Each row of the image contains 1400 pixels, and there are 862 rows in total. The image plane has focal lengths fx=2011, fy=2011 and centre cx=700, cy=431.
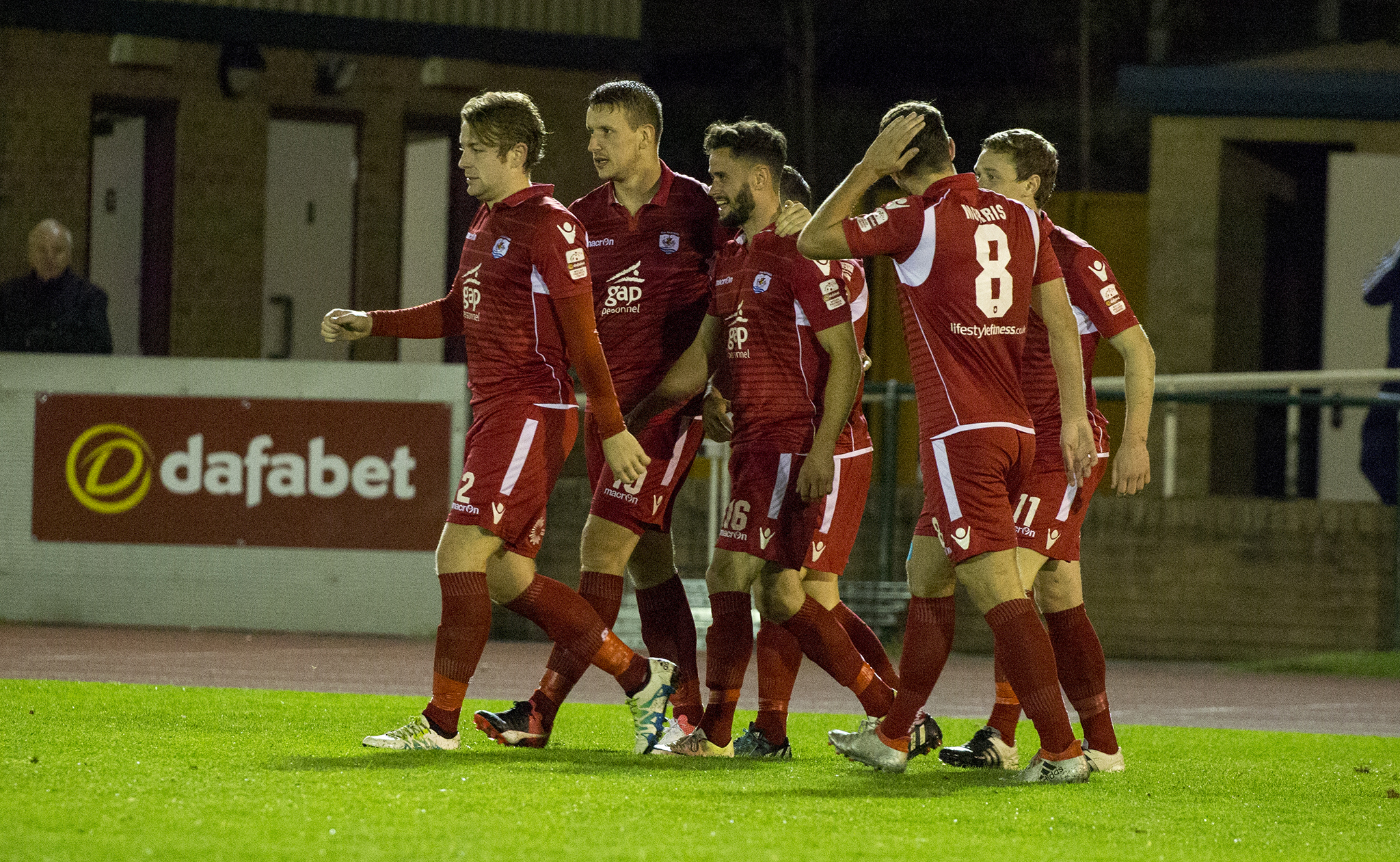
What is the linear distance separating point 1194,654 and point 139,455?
687 cm

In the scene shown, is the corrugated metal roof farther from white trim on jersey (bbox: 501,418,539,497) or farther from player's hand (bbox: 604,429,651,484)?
player's hand (bbox: 604,429,651,484)

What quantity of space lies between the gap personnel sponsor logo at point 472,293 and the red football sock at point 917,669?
1.77 m

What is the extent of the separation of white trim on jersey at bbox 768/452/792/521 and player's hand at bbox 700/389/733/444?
0.31 m

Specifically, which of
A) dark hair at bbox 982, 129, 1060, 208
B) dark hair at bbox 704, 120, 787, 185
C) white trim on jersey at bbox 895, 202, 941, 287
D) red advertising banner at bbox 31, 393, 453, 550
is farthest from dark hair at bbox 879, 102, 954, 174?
red advertising banner at bbox 31, 393, 453, 550

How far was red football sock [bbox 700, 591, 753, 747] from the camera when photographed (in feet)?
22.9

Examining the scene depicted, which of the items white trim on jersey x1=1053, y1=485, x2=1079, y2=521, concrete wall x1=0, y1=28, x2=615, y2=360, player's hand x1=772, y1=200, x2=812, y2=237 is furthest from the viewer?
concrete wall x1=0, y1=28, x2=615, y2=360

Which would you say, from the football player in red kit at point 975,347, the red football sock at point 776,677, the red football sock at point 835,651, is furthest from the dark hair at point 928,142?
the red football sock at point 776,677

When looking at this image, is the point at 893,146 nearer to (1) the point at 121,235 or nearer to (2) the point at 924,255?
(2) the point at 924,255

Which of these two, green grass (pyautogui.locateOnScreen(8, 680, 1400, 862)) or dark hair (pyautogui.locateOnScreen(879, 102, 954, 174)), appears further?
dark hair (pyautogui.locateOnScreen(879, 102, 954, 174))

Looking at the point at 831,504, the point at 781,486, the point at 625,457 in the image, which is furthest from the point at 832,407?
the point at 625,457

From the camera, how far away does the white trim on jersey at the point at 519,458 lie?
652 cm

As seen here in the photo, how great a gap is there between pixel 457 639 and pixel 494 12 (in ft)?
41.0

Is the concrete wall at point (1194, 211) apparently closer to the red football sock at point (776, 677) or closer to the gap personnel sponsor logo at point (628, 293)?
the gap personnel sponsor logo at point (628, 293)

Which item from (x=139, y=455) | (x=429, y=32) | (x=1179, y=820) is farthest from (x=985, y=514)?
(x=429, y=32)
